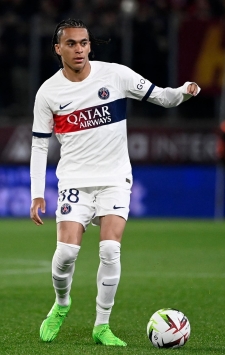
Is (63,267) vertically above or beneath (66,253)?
beneath

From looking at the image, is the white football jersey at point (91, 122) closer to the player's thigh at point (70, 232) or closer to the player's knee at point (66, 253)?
the player's thigh at point (70, 232)

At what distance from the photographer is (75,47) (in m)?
5.97

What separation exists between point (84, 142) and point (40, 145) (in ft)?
1.07

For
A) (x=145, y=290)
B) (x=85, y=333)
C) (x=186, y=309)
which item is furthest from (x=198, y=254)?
(x=85, y=333)

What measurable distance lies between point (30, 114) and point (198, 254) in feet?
21.2

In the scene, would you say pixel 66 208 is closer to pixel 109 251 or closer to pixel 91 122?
pixel 109 251

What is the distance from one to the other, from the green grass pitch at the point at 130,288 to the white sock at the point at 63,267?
12.1 inches

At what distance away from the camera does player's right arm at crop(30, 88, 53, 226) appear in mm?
6070

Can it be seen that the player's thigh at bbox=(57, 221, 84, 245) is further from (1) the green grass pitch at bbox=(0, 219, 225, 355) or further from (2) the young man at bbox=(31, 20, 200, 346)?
(1) the green grass pitch at bbox=(0, 219, 225, 355)

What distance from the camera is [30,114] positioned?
17562mm

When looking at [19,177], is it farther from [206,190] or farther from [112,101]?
[112,101]

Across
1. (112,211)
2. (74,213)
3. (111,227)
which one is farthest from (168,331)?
(74,213)

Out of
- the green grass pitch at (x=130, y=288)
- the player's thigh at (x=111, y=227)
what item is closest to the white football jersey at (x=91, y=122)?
the player's thigh at (x=111, y=227)

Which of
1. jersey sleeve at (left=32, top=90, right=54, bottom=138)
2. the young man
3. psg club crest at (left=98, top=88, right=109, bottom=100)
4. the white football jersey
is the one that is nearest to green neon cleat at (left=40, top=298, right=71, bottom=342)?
the young man
